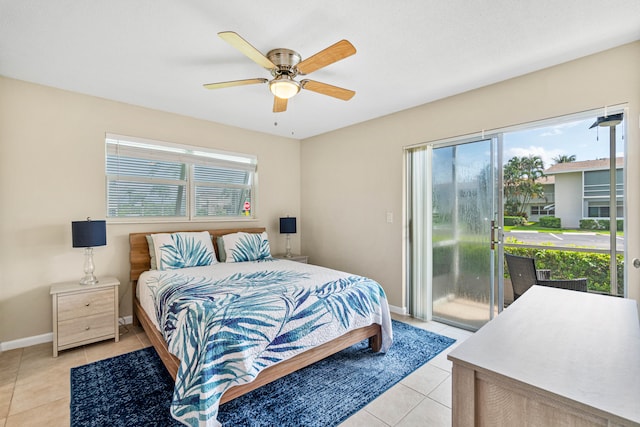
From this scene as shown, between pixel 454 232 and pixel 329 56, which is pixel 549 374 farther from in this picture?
pixel 454 232

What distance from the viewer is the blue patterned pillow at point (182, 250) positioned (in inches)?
129

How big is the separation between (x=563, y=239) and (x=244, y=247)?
3832mm

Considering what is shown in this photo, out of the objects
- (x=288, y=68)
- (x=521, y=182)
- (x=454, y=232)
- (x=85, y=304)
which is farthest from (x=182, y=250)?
(x=521, y=182)

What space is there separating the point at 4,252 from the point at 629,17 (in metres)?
5.25

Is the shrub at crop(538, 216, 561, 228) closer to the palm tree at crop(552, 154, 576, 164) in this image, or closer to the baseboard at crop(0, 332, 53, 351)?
the palm tree at crop(552, 154, 576, 164)

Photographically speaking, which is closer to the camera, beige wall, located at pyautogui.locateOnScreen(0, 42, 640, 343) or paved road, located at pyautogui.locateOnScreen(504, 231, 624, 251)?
beige wall, located at pyautogui.locateOnScreen(0, 42, 640, 343)

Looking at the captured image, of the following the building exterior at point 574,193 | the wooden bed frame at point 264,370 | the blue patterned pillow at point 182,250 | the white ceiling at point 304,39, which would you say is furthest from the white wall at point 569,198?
the blue patterned pillow at point 182,250

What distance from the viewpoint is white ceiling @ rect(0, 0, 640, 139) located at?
1.84 meters

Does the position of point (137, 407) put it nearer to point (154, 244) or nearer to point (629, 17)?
point (154, 244)

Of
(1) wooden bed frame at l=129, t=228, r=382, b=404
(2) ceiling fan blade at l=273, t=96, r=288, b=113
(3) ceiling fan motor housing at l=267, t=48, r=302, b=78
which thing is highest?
(3) ceiling fan motor housing at l=267, t=48, r=302, b=78

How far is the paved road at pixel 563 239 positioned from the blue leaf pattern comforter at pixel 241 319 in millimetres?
2042

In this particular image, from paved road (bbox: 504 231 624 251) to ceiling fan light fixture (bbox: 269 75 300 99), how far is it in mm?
2705

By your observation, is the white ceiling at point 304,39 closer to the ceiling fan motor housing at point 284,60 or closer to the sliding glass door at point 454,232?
the ceiling fan motor housing at point 284,60

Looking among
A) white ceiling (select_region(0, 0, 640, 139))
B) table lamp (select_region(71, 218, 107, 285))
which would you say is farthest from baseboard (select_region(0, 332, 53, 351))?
white ceiling (select_region(0, 0, 640, 139))
